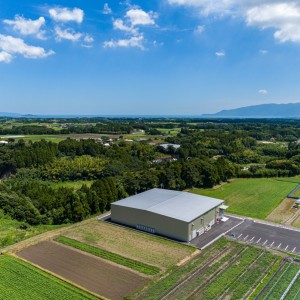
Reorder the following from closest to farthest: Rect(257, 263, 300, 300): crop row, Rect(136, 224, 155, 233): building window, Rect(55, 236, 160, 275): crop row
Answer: Rect(257, 263, 300, 300): crop row
Rect(55, 236, 160, 275): crop row
Rect(136, 224, 155, 233): building window

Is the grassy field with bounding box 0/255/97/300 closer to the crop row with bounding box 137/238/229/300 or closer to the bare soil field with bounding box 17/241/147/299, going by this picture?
the bare soil field with bounding box 17/241/147/299

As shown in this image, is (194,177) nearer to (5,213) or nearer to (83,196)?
(83,196)

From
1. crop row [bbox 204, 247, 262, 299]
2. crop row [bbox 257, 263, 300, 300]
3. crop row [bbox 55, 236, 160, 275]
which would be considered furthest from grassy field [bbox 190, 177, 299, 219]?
crop row [bbox 55, 236, 160, 275]

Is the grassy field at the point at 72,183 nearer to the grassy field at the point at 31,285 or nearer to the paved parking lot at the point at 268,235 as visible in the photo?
the grassy field at the point at 31,285

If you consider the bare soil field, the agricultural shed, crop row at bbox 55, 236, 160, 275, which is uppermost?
the agricultural shed

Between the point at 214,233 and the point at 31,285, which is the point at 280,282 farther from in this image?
the point at 31,285

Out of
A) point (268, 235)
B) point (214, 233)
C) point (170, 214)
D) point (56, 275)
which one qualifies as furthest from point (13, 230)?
point (268, 235)

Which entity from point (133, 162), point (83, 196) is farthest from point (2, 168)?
point (83, 196)
